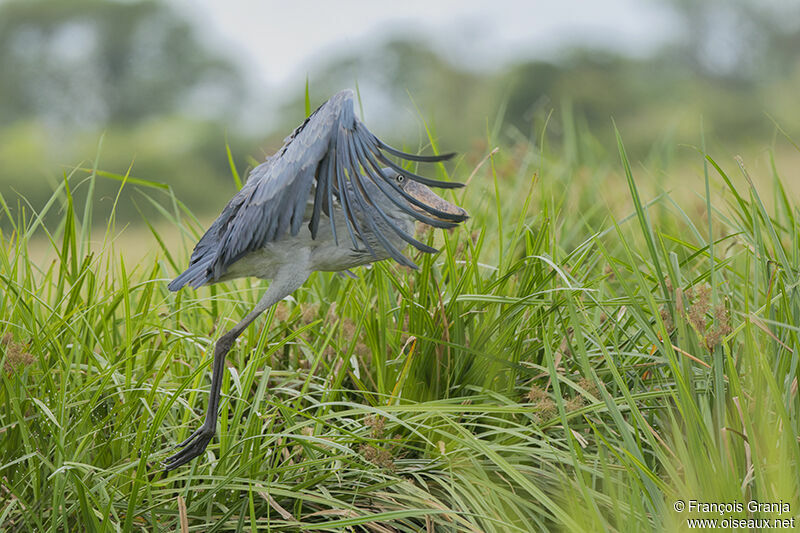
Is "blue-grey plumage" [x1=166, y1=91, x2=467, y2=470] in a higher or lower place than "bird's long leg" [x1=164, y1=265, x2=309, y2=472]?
higher

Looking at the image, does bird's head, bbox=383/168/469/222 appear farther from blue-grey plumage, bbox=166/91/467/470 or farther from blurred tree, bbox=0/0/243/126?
blurred tree, bbox=0/0/243/126

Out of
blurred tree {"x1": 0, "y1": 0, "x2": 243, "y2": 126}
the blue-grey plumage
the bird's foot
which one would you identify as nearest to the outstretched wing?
the blue-grey plumage

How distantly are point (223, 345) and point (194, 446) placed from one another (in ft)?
0.53

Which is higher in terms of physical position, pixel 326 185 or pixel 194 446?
pixel 326 185

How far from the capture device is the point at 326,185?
94 centimetres

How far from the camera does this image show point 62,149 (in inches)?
370

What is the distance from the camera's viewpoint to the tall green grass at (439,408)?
3.60 ft

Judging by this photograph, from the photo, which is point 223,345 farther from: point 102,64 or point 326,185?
point 102,64

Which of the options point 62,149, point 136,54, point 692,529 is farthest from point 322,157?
point 136,54

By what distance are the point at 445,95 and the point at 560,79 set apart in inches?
75.8

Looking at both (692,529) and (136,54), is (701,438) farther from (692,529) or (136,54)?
(136,54)

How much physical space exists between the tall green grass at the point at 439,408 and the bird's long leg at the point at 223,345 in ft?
0.35

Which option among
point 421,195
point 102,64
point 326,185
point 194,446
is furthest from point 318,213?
point 102,64

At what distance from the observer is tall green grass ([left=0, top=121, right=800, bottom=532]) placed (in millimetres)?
1098
